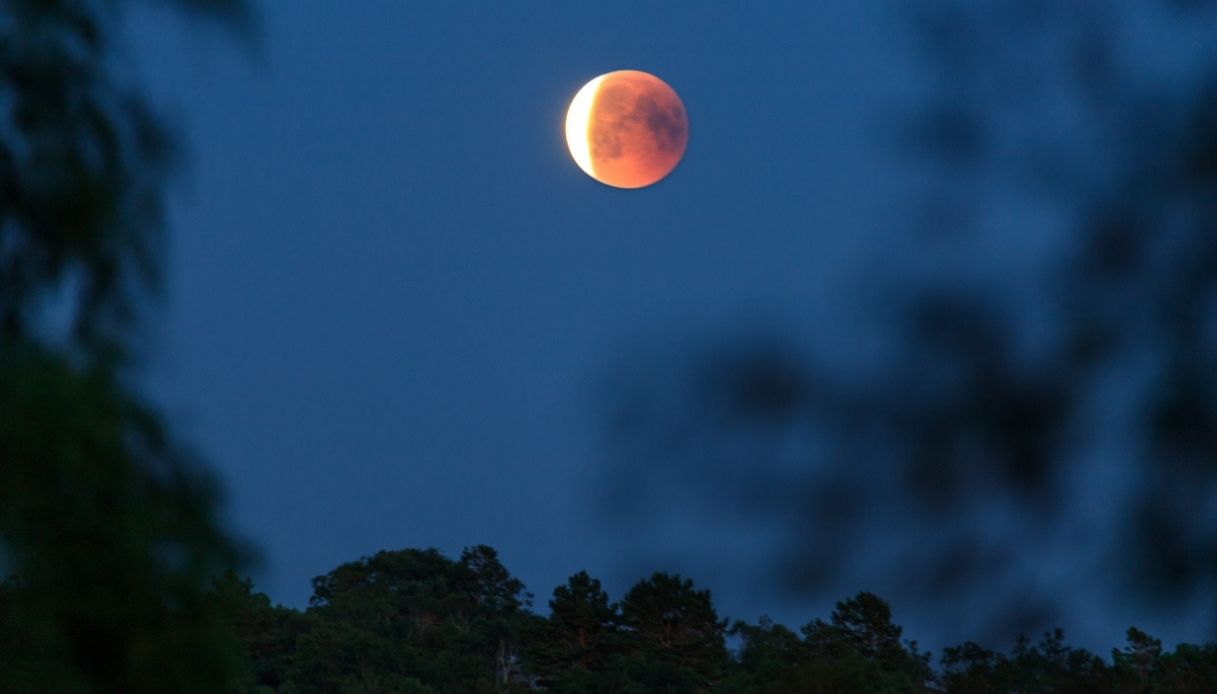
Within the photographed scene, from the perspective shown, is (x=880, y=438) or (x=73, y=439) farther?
(x=880, y=438)

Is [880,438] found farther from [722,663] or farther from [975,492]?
[722,663]

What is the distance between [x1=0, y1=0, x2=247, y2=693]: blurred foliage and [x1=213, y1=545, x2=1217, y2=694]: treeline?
15979mm

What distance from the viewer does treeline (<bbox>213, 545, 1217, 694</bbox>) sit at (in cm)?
3095

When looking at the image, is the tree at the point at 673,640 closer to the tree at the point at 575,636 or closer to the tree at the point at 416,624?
the tree at the point at 575,636

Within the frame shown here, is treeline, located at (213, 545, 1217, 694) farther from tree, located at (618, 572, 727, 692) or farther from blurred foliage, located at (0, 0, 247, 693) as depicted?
blurred foliage, located at (0, 0, 247, 693)

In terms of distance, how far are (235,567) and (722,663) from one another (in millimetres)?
32191

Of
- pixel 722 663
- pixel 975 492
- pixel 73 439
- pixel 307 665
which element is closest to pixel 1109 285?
pixel 975 492

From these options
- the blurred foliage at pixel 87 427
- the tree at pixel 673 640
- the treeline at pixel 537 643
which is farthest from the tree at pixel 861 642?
the blurred foliage at pixel 87 427

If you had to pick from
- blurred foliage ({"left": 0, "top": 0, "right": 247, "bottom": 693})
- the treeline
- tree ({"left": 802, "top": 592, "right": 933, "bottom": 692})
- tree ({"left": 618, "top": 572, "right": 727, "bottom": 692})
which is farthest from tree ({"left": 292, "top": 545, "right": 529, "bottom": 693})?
blurred foliage ({"left": 0, "top": 0, "right": 247, "bottom": 693})

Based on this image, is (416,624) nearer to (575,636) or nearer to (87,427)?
(575,636)

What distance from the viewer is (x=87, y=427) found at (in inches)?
165

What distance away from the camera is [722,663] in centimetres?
3603

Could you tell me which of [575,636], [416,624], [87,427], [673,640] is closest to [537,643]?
[575,636]

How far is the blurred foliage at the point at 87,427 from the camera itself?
4.08 metres
